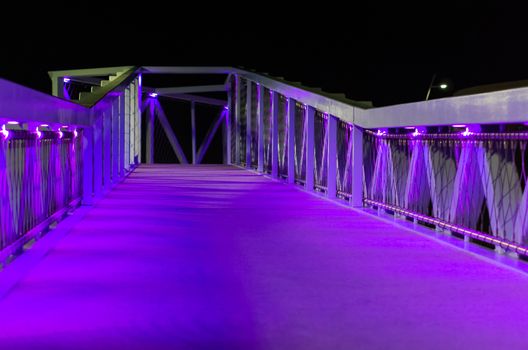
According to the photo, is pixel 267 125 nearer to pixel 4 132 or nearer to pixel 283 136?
pixel 283 136

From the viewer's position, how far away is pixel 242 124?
1956 cm

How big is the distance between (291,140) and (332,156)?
258 cm

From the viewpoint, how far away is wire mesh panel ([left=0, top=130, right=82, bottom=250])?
4.27 m

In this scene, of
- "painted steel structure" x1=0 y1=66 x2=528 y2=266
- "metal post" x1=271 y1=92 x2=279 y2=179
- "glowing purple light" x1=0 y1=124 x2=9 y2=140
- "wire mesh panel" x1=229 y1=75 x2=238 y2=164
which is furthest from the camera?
"wire mesh panel" x1=229 y1=75 x2=238 y2=164

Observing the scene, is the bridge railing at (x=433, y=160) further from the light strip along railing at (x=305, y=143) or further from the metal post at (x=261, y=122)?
the metal post at (x=261, y=122)

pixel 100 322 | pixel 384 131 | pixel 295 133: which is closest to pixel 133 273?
pixel 100 322

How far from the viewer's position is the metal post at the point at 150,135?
26.2m

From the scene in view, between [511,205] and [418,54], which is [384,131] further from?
[418,54]

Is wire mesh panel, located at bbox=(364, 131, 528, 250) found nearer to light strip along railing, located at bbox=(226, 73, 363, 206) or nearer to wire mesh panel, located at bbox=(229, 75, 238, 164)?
light strip along railing, located at bbox=(226, 73, 363, 206)

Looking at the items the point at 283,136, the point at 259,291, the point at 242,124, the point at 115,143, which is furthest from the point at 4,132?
the point at 242,124

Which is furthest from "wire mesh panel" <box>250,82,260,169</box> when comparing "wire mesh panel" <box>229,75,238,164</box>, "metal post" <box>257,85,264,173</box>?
"wire mesh panel" <box>229,75,238,164</box>

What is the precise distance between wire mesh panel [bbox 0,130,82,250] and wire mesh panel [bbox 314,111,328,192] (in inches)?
135

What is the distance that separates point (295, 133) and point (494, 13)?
1728cm

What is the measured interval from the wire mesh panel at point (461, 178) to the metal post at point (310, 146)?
2697 millimetres
